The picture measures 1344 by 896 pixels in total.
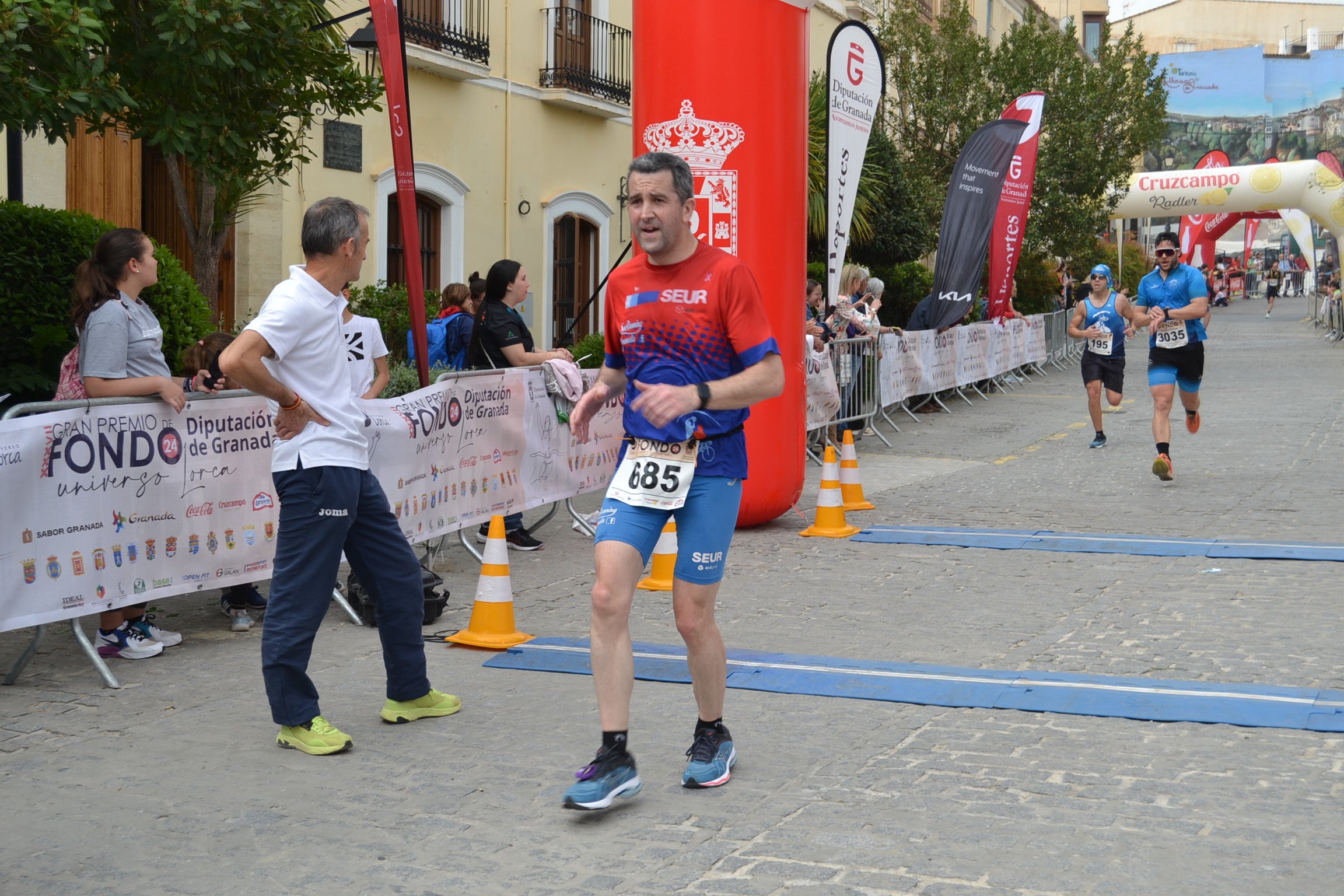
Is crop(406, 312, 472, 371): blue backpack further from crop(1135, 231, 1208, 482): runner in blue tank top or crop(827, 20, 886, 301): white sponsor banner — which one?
crop(1135, 231, 1208, 482): runner in blue tank top

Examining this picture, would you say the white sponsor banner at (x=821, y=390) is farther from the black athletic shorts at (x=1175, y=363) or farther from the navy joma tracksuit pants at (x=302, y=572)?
the navy joma tracksuit pants at (x=302, y=572)

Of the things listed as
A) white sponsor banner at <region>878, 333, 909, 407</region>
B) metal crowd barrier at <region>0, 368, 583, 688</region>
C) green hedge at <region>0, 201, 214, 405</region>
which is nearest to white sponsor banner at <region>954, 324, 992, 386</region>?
white sponsor banner at <region>878, 333, 909, 407</region>

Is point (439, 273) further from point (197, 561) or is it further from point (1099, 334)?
point (197, 561)

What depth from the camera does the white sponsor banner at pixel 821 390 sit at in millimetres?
13680

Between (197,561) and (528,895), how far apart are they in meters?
3.33

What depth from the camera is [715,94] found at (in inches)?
373

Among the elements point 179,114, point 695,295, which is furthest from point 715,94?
point 695,295

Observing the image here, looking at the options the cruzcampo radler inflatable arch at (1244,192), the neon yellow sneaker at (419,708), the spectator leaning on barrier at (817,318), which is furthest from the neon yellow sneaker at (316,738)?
the cruzcampo radler inflatable arch at (1244,192)

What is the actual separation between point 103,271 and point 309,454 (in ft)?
6.52

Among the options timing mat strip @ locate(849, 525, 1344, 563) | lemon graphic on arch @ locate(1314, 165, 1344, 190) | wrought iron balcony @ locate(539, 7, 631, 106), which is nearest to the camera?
timing mat strip @ locate(849, 525, 1344, 563)

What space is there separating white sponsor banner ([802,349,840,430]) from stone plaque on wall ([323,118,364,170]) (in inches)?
246

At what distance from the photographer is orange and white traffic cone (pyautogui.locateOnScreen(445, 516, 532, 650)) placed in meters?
6.50

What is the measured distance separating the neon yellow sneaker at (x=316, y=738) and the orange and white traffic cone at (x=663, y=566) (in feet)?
9.91

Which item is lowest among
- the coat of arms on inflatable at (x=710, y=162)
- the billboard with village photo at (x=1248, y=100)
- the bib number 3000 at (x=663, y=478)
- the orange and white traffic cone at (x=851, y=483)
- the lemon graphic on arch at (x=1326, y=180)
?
the orange and white traffic cone at (x=851, y=483)
